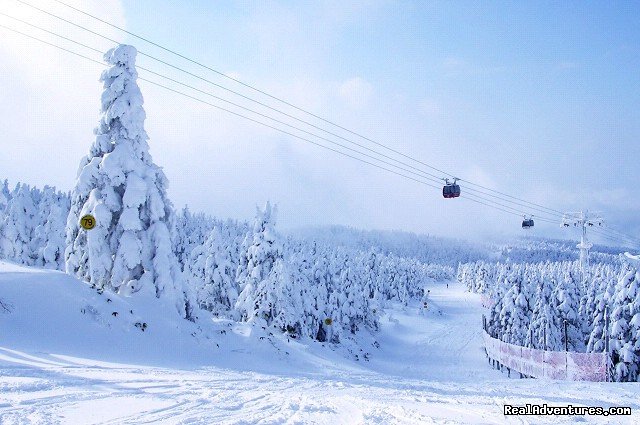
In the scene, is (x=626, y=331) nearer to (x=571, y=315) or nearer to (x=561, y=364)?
(x=561, y=364)

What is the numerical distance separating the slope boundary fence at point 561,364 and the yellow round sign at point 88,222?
25.7 meters

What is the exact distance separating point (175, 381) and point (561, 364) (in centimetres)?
2447

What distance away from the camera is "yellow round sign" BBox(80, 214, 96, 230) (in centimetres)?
2150

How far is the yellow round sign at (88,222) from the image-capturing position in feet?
70.5

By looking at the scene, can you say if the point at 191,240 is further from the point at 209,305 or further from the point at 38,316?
the point at 38,316

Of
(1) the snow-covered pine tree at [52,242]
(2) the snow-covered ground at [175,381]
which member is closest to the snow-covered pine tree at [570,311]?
(2) the snow-covered ground at [175,381]

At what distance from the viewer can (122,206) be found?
2316cm

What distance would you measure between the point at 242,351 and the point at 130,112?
42.4ft

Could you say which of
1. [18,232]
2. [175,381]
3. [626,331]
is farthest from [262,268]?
[626,331]

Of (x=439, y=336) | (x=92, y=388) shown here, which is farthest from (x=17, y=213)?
(x=439, y=336)

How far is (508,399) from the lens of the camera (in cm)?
1229

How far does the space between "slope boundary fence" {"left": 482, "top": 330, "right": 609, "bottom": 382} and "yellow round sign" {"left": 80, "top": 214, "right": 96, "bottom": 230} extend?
25.7 meters

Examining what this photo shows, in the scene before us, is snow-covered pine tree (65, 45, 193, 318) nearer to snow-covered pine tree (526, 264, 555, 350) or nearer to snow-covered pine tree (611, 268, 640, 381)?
snow-covered pine tree (611, 268, 640, 381)

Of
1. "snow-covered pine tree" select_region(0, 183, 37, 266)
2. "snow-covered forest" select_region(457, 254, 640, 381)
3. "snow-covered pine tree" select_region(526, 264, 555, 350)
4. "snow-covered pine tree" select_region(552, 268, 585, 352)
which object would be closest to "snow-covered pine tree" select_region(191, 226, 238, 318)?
"snow-covered pine tree" select_region(0, 183, 37, 266)
